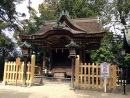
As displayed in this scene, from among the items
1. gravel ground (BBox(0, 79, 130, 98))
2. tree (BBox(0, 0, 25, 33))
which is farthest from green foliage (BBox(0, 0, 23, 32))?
gravel ground (BBox(0, 79, 130, 98))

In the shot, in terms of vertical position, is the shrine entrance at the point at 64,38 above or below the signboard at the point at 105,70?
above

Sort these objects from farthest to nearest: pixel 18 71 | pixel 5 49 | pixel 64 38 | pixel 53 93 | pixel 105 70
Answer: pixel 5 49, pixel 64 38, pixel 18 71, pixel 105 70, pixel 53 93

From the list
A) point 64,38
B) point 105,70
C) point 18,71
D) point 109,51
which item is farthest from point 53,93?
point 109,51

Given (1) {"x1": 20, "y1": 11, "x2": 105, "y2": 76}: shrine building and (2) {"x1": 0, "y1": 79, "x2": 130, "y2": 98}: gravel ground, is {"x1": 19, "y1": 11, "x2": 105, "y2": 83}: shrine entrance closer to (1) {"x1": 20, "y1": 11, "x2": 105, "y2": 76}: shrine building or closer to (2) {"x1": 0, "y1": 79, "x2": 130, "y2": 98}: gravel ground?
(1) {"x1": 20, "y1": 11, "x2": 105, "y2": 76}: shrine building

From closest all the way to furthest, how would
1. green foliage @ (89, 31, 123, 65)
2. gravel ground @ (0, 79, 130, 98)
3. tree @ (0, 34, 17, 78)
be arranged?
gravel ground @ (0, 79, 130, 98) < tree @ (0, 34, 17, 78) < green foliage @ (89, 31, 123, 65)

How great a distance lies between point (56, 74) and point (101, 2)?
2026 centimetres

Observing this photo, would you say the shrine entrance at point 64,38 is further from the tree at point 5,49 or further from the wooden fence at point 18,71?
the tree at point 5,49

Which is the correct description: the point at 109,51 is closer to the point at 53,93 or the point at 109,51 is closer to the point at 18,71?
the point at 18,71

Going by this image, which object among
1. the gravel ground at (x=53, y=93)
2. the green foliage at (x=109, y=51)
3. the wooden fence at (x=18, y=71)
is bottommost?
the gravel ground at (x=53, y=93)

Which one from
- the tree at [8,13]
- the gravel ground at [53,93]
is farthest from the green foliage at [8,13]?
the gravel ground at [53,93]

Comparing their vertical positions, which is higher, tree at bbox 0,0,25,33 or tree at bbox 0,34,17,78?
tree at bbox 0,0,25,33

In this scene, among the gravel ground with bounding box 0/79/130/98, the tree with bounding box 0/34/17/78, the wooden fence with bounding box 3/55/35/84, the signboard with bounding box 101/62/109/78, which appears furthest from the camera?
the tree with bounding box 0/34/17/78

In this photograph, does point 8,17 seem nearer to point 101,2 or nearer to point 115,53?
point 115,53

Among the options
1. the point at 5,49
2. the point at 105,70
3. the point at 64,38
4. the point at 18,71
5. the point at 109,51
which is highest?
the point at 64,38
